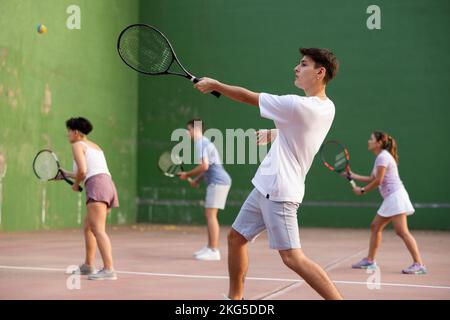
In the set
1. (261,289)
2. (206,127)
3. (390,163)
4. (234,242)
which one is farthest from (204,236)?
(234,242)

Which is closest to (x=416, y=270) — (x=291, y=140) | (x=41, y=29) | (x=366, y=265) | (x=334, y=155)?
(x=366, y=265)

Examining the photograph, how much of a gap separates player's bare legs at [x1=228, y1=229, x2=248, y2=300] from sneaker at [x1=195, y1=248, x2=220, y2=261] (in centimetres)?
301

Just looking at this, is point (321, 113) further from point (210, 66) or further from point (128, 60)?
point (210, 66)

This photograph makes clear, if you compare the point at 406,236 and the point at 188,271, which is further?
the point at 406,236

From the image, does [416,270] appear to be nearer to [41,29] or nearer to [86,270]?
[86,270]

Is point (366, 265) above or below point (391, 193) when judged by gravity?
below

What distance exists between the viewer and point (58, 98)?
11547 millimetres

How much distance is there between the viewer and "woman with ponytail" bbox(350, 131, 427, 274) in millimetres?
6473

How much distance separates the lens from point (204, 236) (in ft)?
35.7

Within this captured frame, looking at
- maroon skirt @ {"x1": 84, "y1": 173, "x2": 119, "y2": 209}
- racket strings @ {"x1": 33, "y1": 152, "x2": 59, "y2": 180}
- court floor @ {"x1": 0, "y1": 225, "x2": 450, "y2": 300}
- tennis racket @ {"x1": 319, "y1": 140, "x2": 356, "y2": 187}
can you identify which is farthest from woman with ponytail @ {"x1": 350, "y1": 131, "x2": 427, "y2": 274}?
tennis racket @ {"x1": 319, "y1": 140, "x2": 356, "y2": 187}

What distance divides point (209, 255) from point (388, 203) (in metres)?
1.81

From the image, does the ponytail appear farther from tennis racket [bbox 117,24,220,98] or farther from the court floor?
tennis racket [bbox 117,24,220,98]

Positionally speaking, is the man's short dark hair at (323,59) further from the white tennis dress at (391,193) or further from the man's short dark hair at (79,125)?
the white tennis dress at (391,193)

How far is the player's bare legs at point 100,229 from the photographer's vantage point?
5445 mm
